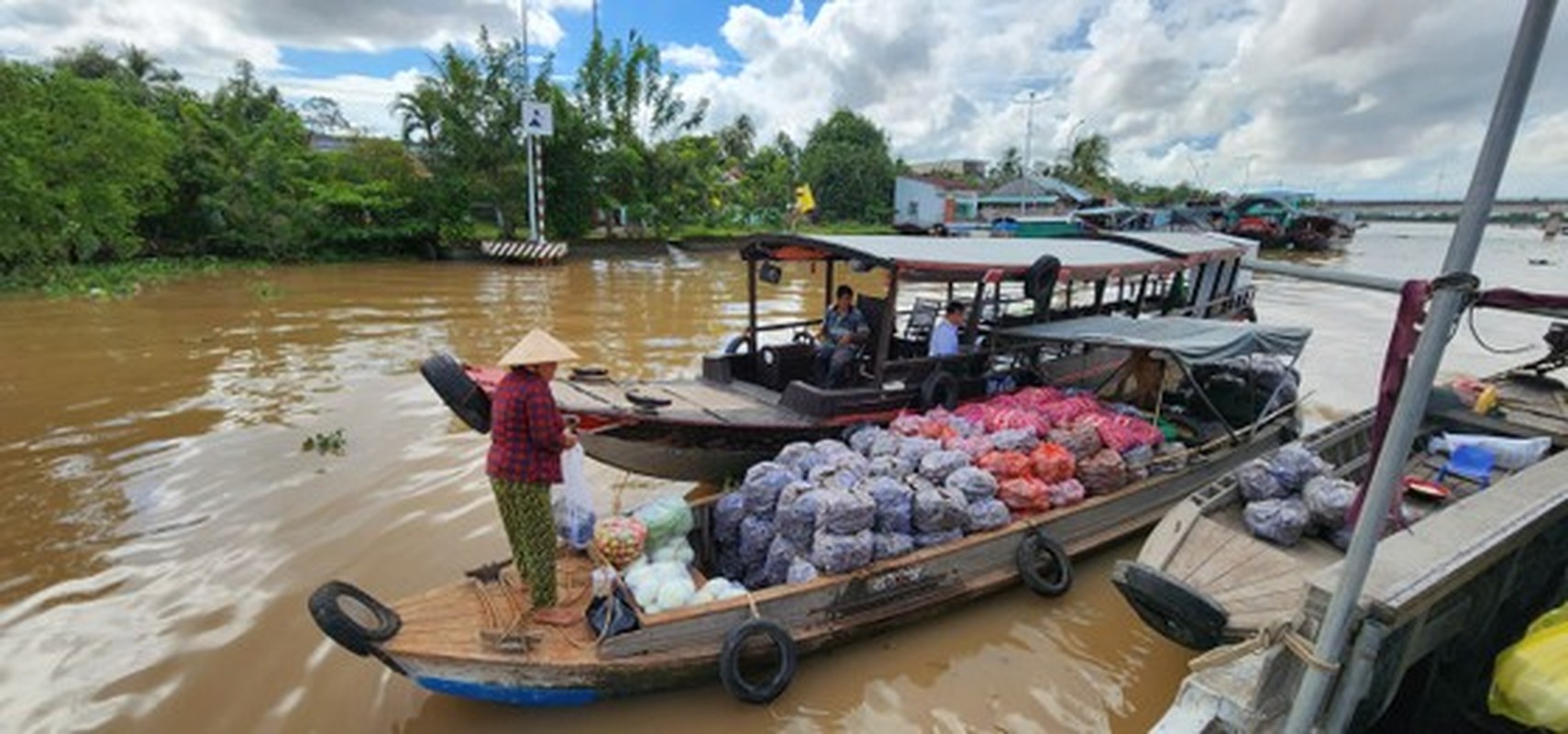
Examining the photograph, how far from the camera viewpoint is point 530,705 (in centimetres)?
397

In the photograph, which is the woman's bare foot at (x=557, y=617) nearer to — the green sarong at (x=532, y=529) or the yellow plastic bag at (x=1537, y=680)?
the green sarong at (x=532, y=529)

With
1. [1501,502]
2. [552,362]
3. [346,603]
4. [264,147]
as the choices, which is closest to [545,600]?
[346,603]

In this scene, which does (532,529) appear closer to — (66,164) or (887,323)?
(887,323)

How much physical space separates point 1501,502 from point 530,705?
5.16 metres

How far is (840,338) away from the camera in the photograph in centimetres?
721

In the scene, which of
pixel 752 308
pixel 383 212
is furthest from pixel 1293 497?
pixel 383 212

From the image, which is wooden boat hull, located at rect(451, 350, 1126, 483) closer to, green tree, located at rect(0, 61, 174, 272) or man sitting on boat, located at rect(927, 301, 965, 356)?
man sitting on boat, located at rect(927, 301, 965, 356)

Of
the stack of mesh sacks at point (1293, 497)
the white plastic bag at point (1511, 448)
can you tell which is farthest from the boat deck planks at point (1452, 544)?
the white plastic bag at point (1511, 448)

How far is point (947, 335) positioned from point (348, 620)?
18.0 ft

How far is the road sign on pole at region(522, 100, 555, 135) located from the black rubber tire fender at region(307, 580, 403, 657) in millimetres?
22957

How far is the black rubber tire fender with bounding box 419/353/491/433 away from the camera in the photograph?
4168mm

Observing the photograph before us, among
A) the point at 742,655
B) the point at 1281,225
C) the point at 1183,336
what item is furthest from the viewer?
the point at 1281,225

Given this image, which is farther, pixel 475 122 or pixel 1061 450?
pixel 475 122

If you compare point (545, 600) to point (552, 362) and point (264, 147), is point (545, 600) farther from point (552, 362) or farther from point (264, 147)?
point (264, 147)
